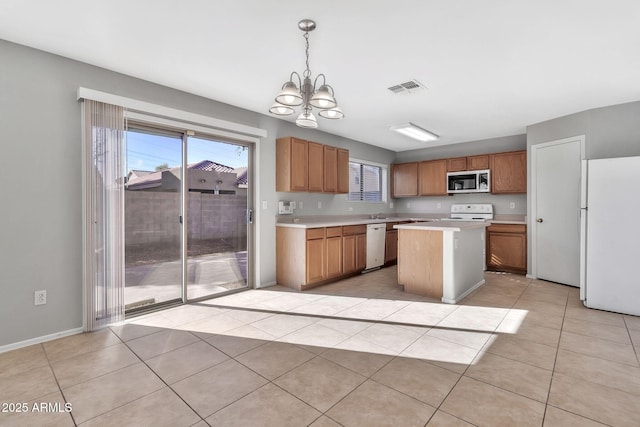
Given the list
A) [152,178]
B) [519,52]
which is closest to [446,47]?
[519,52]

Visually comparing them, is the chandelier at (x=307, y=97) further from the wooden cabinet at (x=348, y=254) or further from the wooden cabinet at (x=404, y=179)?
the wooden cabinet at (x=404, y=179)

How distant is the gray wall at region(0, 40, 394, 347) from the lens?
8.17 ft

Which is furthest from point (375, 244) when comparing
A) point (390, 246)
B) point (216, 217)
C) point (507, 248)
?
point (216, 217)

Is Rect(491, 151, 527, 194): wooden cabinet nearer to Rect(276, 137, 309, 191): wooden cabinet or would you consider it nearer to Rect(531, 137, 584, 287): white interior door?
Rect(531, 137, 584, 287): white interior door

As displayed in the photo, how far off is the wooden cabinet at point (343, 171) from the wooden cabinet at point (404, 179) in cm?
204

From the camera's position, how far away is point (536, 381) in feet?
6.61

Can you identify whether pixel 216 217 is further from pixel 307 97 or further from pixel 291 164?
pixel 307 97

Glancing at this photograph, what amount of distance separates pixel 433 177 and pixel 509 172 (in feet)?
4.64

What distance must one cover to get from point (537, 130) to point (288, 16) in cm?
460

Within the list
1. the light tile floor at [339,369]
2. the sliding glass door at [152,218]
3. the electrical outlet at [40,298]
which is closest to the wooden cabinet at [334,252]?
the light tile floor at [339,369]

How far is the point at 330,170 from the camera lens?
5152mm

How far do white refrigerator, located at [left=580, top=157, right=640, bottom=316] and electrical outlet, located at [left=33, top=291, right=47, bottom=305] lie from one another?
18.2ft

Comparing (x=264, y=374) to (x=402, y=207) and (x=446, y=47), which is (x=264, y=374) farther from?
(x=402, y=207)

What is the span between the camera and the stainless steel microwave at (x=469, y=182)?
18.9 feet
